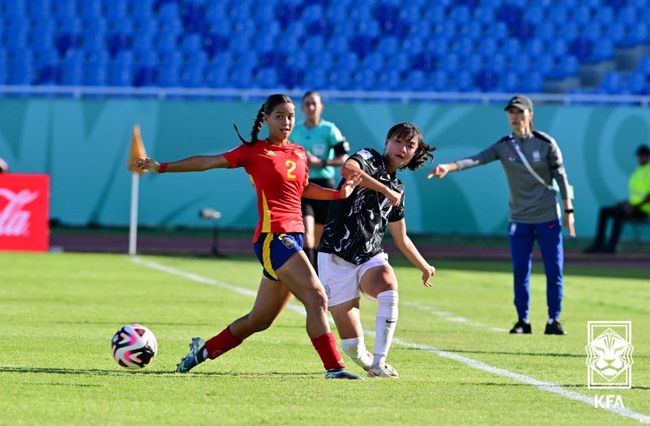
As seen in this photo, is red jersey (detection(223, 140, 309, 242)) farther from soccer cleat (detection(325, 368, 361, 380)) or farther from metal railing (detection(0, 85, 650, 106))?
metal railing (detection(0, 85, 650, 106))

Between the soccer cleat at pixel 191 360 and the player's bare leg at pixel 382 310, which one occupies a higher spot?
the player's bare leg at pixel 382 310

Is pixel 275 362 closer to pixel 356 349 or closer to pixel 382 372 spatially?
pixel 356 349

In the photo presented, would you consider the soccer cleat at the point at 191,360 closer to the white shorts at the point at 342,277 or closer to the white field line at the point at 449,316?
the white shorts at the point at 342,277

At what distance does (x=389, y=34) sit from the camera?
108ft

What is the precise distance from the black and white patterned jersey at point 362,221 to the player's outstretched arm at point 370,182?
276mm

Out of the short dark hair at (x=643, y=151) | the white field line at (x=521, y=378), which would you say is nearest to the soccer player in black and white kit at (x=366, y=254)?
the white field line at (x=521, y=378)

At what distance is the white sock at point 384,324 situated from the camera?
933cm

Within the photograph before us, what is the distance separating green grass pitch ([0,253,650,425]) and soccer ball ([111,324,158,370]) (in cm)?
10

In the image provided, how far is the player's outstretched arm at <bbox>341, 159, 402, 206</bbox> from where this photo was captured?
9.10 metres

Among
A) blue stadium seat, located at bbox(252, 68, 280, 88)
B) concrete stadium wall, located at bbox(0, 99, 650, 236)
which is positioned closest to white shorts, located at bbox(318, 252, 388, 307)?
concrete stadium wall, located at bbox(0, 99, 650, 236)

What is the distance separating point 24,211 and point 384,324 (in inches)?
652

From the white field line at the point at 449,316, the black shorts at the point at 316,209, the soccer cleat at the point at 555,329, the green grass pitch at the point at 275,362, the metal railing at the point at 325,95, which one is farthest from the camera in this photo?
the metal railing at the point at 325,95
